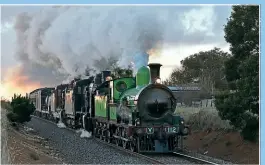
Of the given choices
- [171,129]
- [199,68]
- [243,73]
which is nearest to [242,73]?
[243,73]

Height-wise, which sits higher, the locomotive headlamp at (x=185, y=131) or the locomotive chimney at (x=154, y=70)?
the locomotive chimney at (x=154, y=70)

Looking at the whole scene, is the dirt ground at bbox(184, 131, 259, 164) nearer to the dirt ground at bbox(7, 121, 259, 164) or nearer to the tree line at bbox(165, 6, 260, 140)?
the dirt ground at bbox(7, 121, 259, 164)

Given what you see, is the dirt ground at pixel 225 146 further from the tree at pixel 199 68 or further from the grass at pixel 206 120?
the tree at pixel 199 68

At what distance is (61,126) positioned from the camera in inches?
1172

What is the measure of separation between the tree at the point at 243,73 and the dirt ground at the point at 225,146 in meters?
0.55

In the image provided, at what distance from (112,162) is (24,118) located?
1486 centimetres

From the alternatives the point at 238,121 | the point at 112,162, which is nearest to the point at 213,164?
the point at 112,162

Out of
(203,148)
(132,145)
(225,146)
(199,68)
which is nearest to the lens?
(132,145)

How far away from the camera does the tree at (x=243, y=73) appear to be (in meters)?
15.6

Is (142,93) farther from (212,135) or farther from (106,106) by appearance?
(212,135)

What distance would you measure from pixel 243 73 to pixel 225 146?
3.54 metres

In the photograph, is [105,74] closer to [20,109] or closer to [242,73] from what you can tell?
[242,73]

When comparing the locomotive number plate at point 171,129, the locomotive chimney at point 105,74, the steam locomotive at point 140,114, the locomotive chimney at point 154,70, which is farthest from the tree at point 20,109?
the locomotive number plate at point 171,129

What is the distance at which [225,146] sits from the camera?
18.0 m
